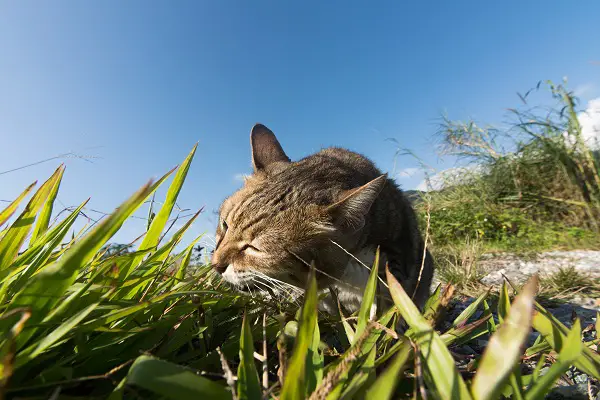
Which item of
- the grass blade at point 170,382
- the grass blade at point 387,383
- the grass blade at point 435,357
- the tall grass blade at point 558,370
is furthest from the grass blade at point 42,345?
the tall grass blade at point 558,370

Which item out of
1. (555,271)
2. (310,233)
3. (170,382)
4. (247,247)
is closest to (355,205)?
(310,233)

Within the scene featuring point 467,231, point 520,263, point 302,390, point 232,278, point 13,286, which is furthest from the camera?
point 467,231

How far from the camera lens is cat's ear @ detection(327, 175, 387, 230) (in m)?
1.63

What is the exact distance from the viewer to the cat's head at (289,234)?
1.69 meters

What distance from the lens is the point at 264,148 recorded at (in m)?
2.53

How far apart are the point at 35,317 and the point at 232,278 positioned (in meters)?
1.04

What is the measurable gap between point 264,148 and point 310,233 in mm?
1025

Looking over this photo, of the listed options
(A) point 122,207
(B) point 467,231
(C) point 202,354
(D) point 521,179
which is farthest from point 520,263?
(A) point 122,207

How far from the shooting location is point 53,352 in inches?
30.5

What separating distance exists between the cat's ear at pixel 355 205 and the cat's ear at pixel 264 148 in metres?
0.81

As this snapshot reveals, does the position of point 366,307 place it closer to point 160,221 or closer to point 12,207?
point 160,221

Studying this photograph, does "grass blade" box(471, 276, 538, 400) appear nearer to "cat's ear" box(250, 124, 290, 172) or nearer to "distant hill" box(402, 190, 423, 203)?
"cat's ear" box(250, 124, 290, 172)

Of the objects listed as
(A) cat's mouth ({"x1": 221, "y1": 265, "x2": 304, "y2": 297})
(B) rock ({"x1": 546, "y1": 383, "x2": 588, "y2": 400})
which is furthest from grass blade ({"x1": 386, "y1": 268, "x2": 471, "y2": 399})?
(A) cat's mouth ({"x1": 221, "y1": 265, "x2": 304, "y2": 297})

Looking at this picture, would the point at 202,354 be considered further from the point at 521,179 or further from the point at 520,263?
the point at 521,179
